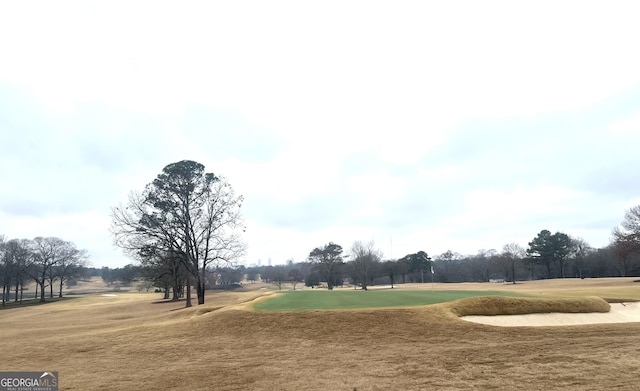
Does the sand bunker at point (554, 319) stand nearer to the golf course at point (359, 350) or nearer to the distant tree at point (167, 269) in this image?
the golf course at point (359, 350)

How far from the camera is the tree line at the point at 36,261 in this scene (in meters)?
78.0

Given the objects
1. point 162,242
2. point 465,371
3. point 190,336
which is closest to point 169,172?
point 162,242

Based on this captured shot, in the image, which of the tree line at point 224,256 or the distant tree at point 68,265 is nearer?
the tree line at point 224,256

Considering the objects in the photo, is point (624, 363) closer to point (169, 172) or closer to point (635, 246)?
point (169, 172)

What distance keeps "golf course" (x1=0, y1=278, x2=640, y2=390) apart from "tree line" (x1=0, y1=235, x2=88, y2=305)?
75.4 metres

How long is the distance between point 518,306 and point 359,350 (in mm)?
10785

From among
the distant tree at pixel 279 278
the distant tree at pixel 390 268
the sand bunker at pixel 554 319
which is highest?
the sand bunker at pixel 554 319

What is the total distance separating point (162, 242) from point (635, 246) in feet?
211

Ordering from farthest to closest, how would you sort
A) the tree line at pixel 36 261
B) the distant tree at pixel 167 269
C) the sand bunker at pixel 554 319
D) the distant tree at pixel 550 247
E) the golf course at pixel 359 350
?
the distant tree at pixel 550 247 → the tree line at pixel 36 261 → the distant tree at pixel 167 269 → the sand bunker at pixel 554 319 → the golf course at pixel 359 350

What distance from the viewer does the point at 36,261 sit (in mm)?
Result: 83062

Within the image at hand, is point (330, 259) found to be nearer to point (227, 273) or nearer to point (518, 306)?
point (227, 273)

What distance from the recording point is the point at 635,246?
55.6 meters

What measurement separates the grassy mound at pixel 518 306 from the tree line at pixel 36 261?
89.2 metres

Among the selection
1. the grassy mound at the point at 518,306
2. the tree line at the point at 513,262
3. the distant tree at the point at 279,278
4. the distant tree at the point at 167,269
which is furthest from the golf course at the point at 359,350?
the distant tree at the point at 279,278
